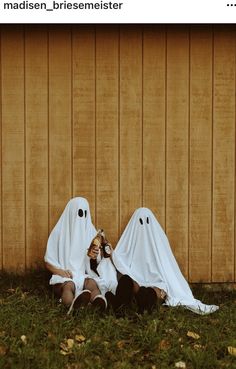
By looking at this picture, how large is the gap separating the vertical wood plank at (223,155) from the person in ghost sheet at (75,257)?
3.88 feet

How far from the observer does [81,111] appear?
7082 mm

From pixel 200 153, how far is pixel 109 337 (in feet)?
7.94

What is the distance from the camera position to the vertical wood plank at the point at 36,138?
704 centimetres

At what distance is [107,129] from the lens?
7102 millimetres

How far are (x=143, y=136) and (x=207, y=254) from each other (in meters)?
1.36

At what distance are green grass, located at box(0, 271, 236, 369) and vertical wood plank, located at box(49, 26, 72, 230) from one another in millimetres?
1122

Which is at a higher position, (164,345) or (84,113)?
(84,113)

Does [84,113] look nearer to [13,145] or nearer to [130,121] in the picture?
[130,121]

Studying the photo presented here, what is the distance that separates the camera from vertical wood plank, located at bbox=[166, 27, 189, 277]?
712cm

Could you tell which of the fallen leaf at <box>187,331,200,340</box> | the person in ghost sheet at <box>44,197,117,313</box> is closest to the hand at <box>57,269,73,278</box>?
the person in ghost sheet at <box>44,197,117,313</box>

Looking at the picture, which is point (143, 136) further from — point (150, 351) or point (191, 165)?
point (150, 351)

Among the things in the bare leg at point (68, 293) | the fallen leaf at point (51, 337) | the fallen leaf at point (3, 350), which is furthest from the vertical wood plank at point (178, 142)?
the fallen leaf at point (3, 350)

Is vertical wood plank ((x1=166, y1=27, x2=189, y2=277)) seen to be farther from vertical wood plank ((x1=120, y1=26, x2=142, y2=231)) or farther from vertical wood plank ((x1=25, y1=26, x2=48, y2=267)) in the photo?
vertical wood plank ((x1=25, y1=26, x2=48, y2=267))

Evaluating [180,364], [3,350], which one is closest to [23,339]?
[3,350]
